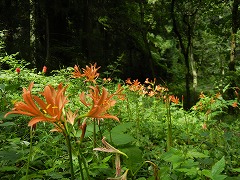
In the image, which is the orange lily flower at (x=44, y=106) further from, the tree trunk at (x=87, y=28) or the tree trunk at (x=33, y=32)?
the tree trunk at (x=87, y=28)

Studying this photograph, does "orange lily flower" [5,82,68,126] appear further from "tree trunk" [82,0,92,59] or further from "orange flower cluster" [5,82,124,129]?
"tree trunk" [82,0,92,59]

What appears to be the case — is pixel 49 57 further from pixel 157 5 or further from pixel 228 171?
pixel 228 171

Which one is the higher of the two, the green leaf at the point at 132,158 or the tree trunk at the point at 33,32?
the tree trunk at the point at 33,32

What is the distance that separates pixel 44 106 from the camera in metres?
0.91

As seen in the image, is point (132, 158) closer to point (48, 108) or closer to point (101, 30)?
point (48, 108)

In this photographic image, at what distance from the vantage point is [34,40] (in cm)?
828

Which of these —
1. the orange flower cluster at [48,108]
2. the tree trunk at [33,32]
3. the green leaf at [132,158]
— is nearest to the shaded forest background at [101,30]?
the tree trunk at [33,32]

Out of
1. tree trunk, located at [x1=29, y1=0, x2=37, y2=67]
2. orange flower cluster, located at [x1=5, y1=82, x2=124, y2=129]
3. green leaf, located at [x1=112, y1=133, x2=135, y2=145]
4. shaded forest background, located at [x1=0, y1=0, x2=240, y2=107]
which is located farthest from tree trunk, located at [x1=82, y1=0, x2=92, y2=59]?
orange flower cluster, located at [x1=5, y1=82, x2=124, y2=129]

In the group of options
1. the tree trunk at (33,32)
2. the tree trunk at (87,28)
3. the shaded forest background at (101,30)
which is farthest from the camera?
the tree trunk at (87,28)

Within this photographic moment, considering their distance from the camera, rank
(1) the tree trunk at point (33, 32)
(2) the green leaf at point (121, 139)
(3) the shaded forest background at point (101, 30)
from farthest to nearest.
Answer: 1. (3) the shaded forest background at point (101, 30)
2. (1) the tree trunk at point (33, 32)
3. (2) the green leaf at point (121, 139)

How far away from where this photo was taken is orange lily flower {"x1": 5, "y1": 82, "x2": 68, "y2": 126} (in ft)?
2.83

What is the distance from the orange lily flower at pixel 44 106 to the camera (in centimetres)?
86

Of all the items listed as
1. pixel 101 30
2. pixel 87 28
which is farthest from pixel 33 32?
pixel 101 30

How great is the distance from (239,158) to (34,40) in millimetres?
7235
